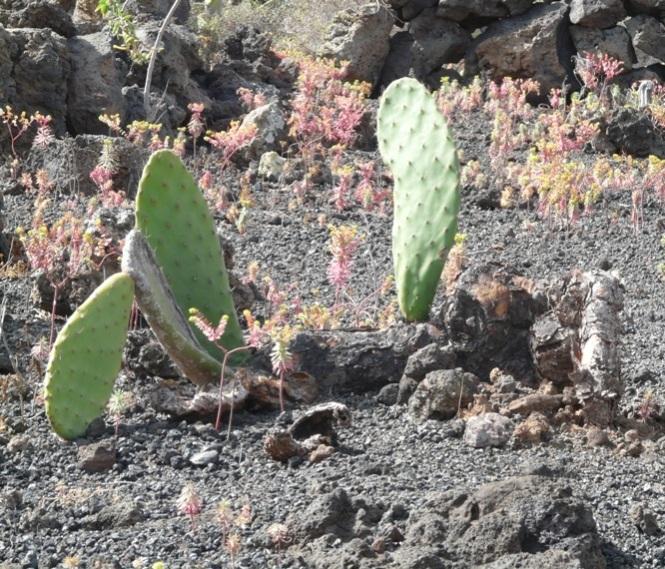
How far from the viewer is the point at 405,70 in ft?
45.1

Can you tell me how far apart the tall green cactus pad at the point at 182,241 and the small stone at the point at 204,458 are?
1004 millimetres

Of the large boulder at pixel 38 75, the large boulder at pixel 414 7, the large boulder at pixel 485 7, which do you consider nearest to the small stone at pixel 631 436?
the large boulder at pixel 38 75

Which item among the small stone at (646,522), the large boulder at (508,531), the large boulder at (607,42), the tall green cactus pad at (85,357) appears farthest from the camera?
the large boulder at (607,42)

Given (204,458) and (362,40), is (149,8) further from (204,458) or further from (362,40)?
(204,458)

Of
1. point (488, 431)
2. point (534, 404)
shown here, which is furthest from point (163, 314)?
point (534, 404)

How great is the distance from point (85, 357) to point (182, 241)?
Result: 36.6 inches

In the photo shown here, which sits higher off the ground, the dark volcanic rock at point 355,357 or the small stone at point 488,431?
the dark volcanic rock at point 355,357

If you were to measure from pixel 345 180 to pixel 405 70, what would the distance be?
4.53 m

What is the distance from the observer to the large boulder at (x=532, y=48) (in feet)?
43.3

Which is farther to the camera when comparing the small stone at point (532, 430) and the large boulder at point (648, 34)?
the large boulder at point (648, 34)

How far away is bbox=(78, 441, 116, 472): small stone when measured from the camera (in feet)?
16.7

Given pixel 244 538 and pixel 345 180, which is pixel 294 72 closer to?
pixel 345 180

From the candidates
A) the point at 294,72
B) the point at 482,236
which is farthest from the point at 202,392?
the point at 294,72

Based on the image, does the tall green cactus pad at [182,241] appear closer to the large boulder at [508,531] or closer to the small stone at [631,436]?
the small stone at [631,436]
